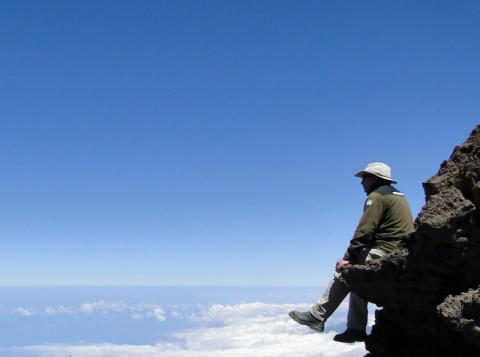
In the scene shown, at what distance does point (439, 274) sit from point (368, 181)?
2697mm

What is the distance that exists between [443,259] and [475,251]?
2.20ft

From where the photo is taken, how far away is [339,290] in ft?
Result: 36.1

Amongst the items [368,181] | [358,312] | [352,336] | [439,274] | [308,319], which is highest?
[368,181]

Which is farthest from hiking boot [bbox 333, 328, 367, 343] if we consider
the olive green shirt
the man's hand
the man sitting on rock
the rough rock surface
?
the olive green shirt

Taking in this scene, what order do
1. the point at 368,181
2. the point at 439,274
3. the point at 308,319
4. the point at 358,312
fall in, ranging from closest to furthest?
the point at 439,274
the point at 358,312
the point at 308,319
the point at 368,181

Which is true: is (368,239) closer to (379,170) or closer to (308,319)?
(379,170)

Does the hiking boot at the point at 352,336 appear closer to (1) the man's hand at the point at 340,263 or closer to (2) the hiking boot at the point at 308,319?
(2) the hiking boot at the point at 308,319

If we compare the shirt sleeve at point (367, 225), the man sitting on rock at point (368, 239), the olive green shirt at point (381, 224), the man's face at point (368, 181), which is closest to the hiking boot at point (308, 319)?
the man sitting on rock at point (368, 239)

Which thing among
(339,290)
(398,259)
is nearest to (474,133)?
(398,259)

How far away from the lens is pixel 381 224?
422 inches

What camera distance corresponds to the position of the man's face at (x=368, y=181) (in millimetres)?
11289

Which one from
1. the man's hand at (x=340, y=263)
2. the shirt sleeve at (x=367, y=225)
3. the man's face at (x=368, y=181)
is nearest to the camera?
the shirt sleeve at (x=367, y=225)

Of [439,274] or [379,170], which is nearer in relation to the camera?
[439,274]

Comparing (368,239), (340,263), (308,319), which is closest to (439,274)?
(368,239)
